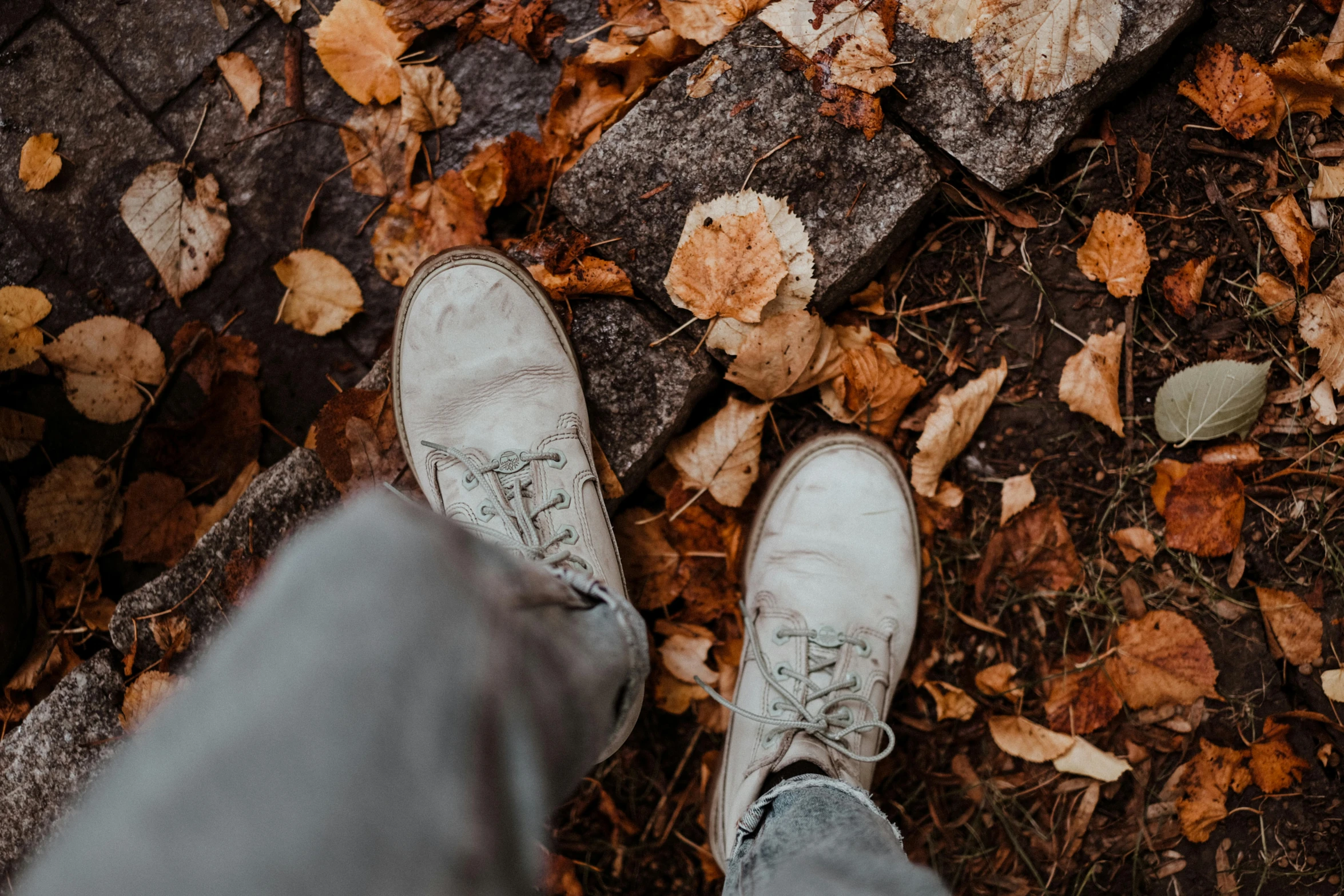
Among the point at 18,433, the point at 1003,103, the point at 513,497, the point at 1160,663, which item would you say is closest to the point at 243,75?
the point at 18,433

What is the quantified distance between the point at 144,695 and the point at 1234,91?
2073 mm

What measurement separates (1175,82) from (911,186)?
50 cm

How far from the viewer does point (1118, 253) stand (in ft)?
4.17

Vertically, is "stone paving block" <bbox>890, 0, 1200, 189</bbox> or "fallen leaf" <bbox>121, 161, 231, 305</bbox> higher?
"fallen leaf" <bbox>121, 161, 231, 305</bbox>

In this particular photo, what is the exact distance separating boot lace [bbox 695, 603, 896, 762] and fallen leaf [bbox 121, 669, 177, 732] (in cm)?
91

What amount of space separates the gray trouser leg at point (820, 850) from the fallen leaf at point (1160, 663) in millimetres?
557

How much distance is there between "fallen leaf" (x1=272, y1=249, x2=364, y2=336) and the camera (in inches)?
54.2

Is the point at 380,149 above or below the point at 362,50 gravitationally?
below

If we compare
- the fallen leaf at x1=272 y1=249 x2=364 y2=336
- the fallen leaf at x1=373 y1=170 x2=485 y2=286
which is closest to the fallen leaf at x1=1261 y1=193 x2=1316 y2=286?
the fallen leaf at x1=373 y1=170 x2=485 y2=286

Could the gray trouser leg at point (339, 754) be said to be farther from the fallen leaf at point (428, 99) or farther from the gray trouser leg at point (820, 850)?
the fallen leaf at point (428, 99)

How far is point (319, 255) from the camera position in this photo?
1375mm

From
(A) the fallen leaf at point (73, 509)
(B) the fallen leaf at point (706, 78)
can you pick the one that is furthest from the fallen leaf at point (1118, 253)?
(A) the fallen leaf at point (73, 509)

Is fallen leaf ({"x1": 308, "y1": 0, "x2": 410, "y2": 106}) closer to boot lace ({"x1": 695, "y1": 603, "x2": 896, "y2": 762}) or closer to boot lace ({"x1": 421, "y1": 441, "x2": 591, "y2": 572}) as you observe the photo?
boot lace ({"x1": 421, "y1": 441, "x2": 591, "y2": 572})

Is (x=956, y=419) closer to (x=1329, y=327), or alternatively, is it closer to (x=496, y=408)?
(x=1329, y=327)
